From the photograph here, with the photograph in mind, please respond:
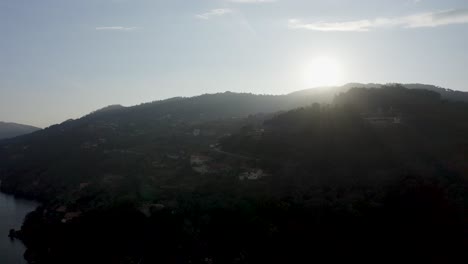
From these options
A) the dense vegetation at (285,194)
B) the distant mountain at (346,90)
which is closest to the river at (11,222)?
the dense vegetation at (285,194)

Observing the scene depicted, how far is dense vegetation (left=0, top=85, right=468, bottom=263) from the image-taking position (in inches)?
1336

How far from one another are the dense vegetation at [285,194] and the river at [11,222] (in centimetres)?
128

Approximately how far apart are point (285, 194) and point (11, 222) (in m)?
34.1

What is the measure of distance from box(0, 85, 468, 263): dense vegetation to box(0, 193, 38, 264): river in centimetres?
128

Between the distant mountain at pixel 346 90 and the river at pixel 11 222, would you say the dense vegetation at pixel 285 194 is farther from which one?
the distant mountain at pixel 346 90

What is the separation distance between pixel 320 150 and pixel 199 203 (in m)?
16.2

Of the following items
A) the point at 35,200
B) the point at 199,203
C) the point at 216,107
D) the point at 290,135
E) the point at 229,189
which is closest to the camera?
the point at 199,203

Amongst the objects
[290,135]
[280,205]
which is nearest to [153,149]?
[290,135]

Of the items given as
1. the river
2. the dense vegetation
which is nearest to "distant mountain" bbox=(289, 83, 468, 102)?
the dense vegetation

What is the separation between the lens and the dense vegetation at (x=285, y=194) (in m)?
33.9

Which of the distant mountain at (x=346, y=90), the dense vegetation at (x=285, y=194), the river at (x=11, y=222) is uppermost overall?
the distant mountain at (x=346, y=90)

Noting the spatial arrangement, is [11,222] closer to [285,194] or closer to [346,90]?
[285,194]

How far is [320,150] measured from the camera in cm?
5041

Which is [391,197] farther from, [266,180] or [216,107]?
[216,107]
